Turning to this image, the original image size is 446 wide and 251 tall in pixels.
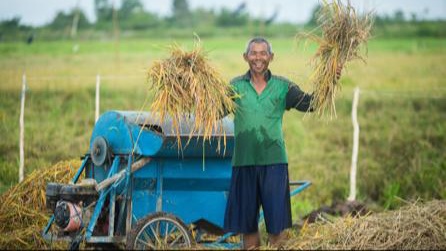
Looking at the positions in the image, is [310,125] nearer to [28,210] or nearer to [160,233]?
[28,210]

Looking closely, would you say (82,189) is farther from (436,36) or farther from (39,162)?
(436,36)

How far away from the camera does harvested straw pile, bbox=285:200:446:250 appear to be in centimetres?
680

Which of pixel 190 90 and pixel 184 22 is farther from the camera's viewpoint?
pixel 184 22

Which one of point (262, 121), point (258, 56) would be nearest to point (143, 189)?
point (262, 121)

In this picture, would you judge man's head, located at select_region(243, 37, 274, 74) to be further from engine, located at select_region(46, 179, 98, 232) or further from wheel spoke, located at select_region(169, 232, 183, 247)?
engine, located at select_region(46, 179, 98, 232)

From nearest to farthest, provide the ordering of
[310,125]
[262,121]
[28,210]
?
[262,121]
[28,210]
[310,125]

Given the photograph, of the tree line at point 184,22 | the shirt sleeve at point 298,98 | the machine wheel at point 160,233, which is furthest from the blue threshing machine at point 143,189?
the tree line at point 184,22

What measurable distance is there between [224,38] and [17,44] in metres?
16.1

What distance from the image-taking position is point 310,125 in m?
17.9

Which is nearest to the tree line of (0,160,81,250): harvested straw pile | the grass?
the grass

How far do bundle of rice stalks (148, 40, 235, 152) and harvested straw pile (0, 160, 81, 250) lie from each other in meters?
1.73

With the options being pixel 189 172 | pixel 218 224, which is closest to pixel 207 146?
pixel 189 172

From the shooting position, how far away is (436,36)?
128ft

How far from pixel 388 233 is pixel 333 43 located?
164 cm
